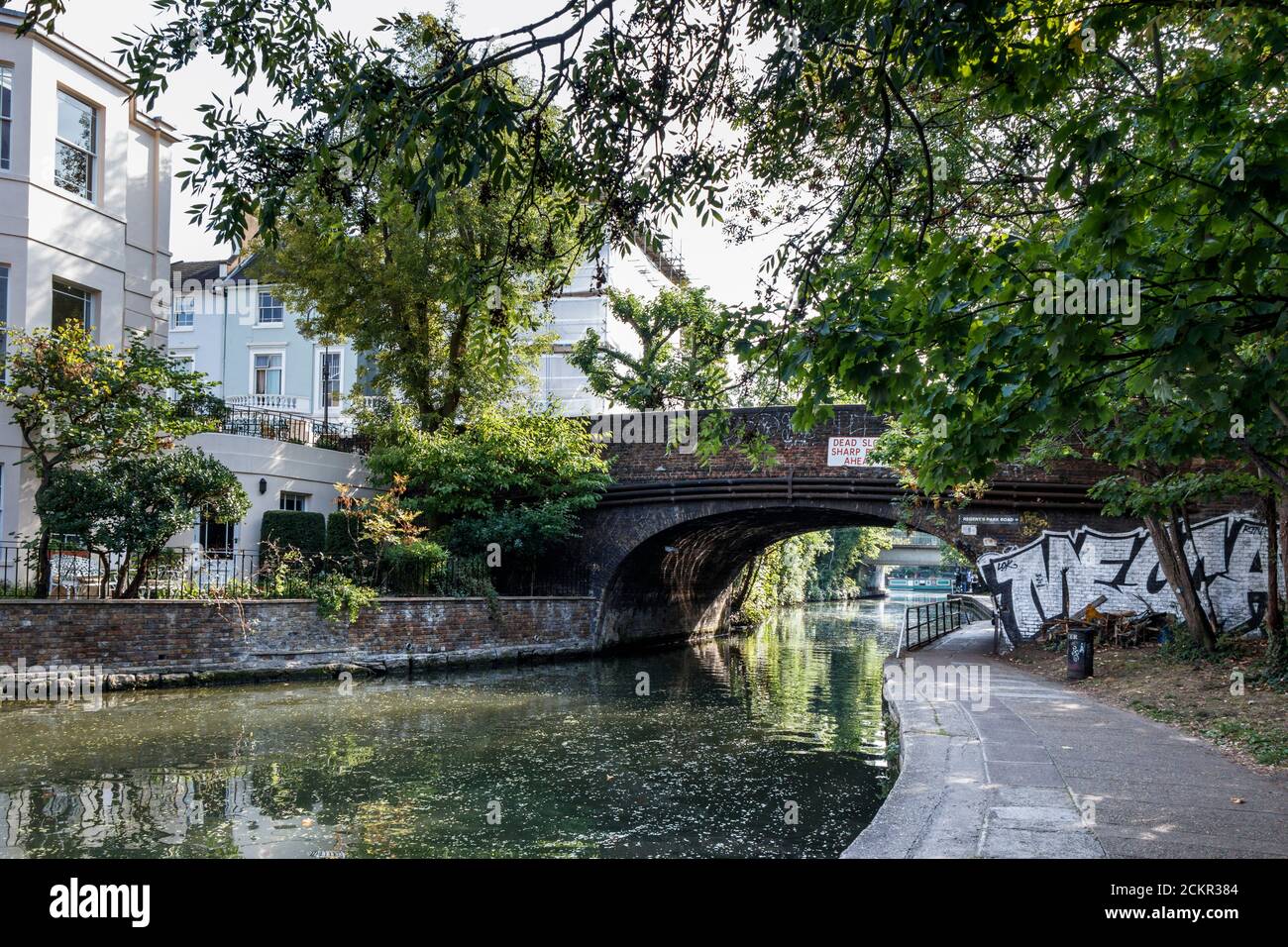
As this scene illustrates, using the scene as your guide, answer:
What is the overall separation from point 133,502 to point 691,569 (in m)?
17.2

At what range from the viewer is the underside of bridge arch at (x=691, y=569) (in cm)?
2420

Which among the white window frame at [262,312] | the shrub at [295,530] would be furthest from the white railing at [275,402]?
the shrub at [295,530]

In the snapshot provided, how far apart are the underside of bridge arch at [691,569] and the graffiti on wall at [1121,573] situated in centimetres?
325

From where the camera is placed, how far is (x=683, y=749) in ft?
37.2

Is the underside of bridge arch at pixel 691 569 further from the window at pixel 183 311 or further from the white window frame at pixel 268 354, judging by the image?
the window at pixel 183 311

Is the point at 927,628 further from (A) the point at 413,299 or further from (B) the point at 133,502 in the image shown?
(B) the point at 133,502

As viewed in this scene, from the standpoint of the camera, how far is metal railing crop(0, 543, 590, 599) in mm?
14695

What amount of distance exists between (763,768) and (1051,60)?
722cm

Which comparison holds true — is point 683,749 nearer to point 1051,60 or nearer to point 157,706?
point 157,706

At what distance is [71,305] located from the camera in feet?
55.5

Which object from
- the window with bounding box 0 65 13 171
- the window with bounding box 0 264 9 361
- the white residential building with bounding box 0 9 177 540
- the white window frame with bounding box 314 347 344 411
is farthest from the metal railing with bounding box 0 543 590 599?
the white window frame with bounding box 314 347 344 411

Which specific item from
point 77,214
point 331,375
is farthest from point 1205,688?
point 331,375

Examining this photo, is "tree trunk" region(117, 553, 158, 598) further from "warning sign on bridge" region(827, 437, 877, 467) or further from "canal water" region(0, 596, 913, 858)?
"warning sign on bridge" region(827, 437, 877, 467)

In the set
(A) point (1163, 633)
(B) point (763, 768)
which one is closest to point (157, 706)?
(B) point (763, 768)
